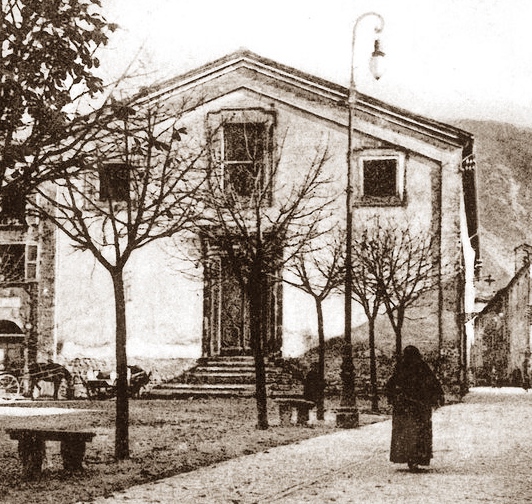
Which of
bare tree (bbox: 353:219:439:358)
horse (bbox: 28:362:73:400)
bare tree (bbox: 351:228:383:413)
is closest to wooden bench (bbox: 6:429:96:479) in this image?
bare tree (bbox: 351:228:383:413)

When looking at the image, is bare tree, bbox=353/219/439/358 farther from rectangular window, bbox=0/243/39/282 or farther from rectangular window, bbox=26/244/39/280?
rectangular window, bbox=0/243/39/282

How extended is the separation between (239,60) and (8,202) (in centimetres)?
1979

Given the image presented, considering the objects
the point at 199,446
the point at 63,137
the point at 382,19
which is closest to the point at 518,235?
the point at 382,19

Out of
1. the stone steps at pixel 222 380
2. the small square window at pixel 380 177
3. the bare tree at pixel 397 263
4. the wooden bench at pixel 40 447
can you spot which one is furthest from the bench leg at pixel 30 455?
the small square window at pixel 380 177

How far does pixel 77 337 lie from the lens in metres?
27.9

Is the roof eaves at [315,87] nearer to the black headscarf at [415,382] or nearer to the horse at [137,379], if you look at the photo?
the horse at [137,379]

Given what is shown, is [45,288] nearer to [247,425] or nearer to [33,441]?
[247,425]

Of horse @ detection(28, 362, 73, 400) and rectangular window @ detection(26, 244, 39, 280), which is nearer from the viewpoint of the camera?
horse @ detection(28, 362, 73, 400)

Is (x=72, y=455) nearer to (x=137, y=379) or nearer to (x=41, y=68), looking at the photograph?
(x=41, y=68)

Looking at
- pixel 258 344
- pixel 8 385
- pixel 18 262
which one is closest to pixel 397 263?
pixel 258 344

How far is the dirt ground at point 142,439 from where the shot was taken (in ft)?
34.3

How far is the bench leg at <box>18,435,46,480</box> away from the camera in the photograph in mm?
11008

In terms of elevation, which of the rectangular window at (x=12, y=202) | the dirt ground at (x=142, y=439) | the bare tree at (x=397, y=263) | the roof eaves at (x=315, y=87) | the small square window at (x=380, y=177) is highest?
the roof eaves at (x=315, y=87)

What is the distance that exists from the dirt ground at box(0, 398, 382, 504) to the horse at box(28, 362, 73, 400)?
1.59m
